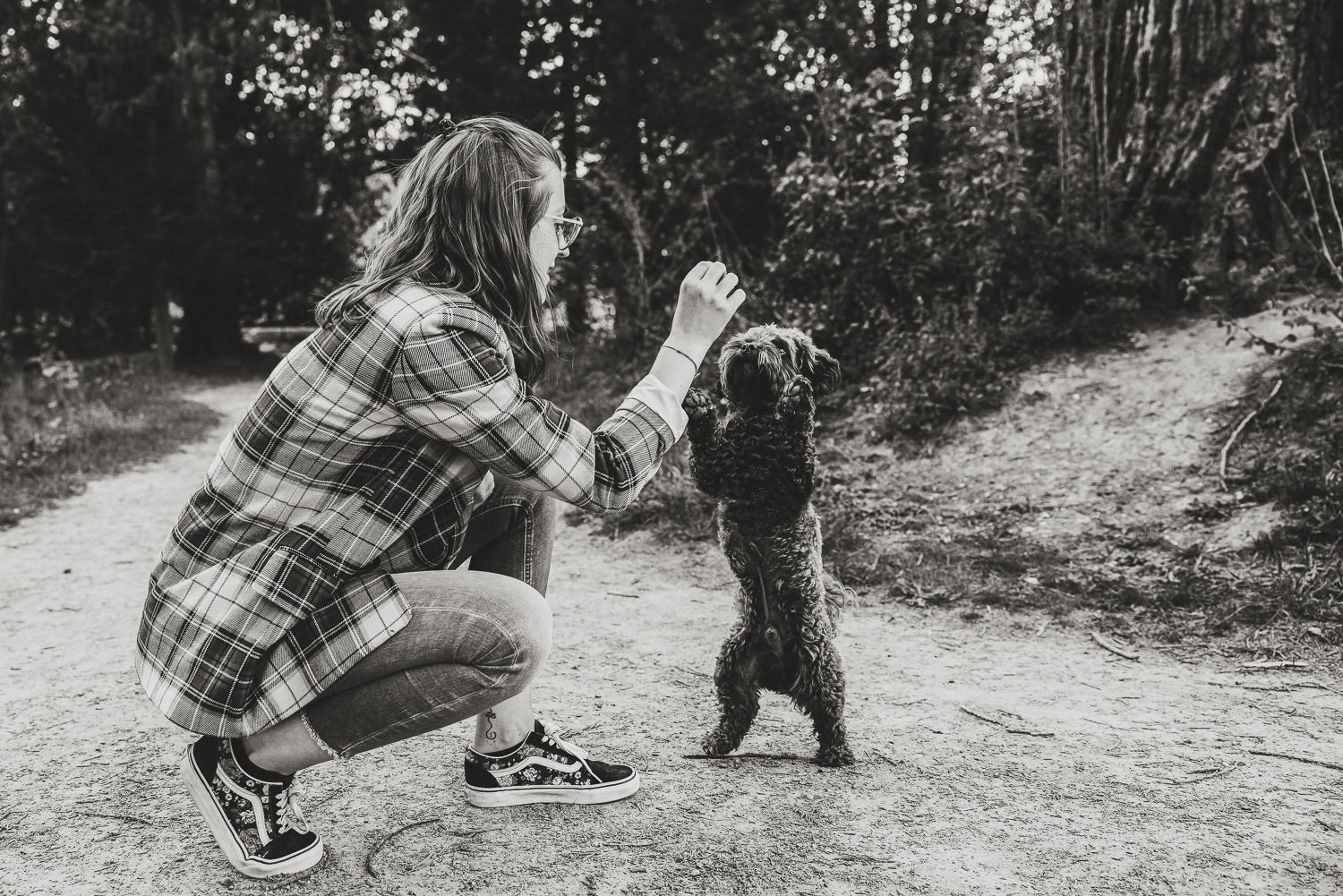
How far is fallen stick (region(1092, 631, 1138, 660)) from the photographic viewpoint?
397cm

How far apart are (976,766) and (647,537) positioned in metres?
3.08

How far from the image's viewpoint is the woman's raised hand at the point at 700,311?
7.95ft

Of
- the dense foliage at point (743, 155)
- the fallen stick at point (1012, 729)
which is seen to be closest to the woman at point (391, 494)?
the dense foliage at point (743, 155)

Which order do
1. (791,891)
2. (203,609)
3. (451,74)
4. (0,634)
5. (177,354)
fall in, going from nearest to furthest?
(203,609) < (791,891) < (0,634) < (451,74) < (177,354)

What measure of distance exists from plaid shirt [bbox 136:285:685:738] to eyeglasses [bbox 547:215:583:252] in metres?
0.37

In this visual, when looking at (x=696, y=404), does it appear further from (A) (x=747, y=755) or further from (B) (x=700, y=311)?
(A) (x=747, y=755)

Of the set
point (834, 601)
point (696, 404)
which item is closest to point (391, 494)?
point (696, 404)

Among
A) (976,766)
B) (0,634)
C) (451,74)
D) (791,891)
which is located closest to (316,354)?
(791,891)

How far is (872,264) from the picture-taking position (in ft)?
26.7

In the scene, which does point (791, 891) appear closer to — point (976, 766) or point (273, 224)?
point (976, 766)

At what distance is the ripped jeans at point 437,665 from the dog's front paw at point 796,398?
0.91 metres

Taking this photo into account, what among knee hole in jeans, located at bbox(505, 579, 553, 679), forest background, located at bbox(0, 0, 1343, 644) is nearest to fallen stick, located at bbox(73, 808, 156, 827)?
knee hole in jeans, located at bbox(505, 579, 553, 679)

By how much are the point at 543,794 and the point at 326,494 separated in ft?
3.67

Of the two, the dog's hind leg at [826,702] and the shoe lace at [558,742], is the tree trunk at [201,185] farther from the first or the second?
the dog's hind leg at [826,702]
